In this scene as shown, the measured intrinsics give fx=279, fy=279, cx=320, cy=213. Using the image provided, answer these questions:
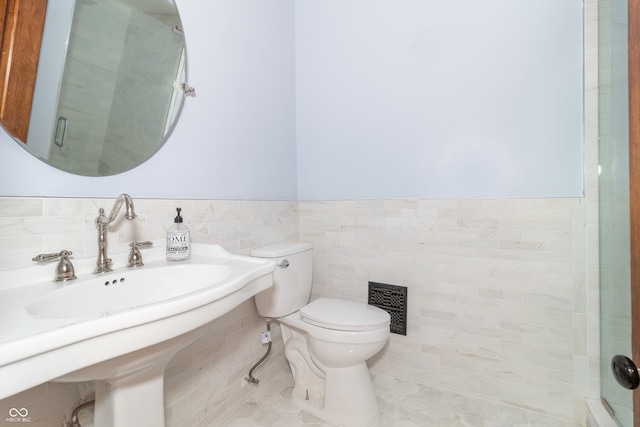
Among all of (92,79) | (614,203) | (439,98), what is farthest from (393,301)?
(92,79)

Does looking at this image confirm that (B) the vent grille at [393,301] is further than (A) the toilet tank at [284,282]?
Yes

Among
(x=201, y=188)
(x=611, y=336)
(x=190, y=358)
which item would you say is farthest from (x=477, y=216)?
(x=190, y=358)

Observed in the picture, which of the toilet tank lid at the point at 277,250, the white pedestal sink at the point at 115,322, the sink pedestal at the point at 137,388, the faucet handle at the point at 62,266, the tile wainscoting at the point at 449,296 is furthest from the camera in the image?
the toilet tank lid at the point at 277,250

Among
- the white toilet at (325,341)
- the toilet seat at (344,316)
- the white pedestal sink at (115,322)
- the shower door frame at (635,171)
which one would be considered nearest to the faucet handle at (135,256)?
the white pedestal sink at (115,322)

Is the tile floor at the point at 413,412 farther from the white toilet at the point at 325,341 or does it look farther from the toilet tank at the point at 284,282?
the toilet tank at the point at 284,282

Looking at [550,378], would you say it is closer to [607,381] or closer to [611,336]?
[607,381]

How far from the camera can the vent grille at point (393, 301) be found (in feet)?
5.00

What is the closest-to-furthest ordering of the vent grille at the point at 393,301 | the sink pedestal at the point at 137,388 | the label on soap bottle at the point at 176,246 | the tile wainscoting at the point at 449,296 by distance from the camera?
the sink pedestal at the point at 137,388
the label on soap bottle at the point at 176,246
the tile wainscoting at the point at 449,296
the vent grille at the point at 393,301

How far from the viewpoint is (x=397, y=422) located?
1.27 metres

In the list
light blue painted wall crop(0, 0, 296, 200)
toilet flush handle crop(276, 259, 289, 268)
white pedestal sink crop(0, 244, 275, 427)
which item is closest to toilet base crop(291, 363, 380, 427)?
toilet flush handle crop(276, 259, 289, 268)

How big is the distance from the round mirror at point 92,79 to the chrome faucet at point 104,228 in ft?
0.52

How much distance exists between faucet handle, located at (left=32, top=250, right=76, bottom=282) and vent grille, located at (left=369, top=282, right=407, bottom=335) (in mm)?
1311

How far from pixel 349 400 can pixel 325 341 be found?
0.30 m

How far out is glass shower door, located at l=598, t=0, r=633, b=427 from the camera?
870 millimetres
